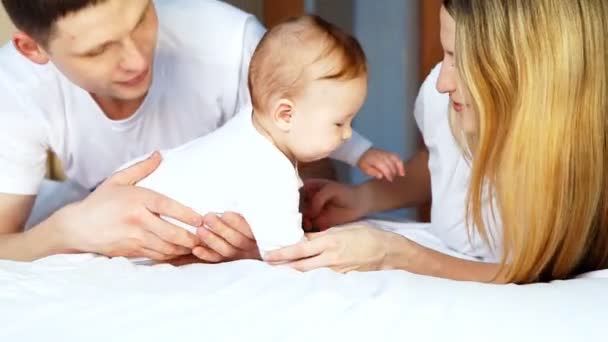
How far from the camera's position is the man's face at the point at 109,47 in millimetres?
1308

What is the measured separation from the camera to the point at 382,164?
4.85 feet

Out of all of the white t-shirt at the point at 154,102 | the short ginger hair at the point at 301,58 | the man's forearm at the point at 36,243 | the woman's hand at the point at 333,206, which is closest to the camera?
the short ginger hair at the point at 301,58

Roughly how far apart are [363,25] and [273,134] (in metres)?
0.83

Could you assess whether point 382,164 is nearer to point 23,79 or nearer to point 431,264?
point 431,264

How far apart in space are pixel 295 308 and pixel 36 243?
0.53m

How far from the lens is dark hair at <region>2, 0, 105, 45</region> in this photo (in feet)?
4.24

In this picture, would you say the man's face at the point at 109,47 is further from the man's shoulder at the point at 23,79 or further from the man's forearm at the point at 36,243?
the man's forearm at the point at 36,243

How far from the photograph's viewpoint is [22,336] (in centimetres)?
96

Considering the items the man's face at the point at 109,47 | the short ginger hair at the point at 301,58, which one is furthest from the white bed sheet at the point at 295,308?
the man's face at the point at 109,47

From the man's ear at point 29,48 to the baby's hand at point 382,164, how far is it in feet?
1.67

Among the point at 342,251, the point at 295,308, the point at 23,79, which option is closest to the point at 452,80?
the point at 342,251

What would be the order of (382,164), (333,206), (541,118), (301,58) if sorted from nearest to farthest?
(541,118), (301,58), (382,164), (333,206)

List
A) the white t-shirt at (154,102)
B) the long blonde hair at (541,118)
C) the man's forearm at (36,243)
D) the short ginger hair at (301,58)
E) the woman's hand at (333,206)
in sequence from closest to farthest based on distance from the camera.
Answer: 1. the long blonde hair at (541,118)
2. the short ginger hair at (301,58)
3. the man's forearm at (36,243)
4. the white t-shirt at (154,102)
5. the woman's hand at (333,206)

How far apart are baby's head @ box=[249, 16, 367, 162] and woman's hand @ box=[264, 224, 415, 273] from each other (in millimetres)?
150
